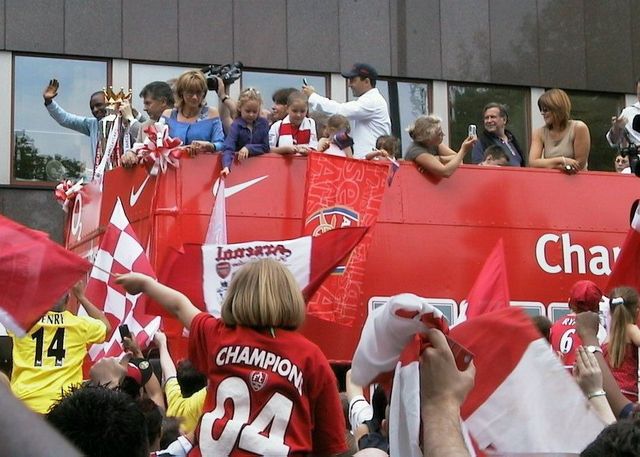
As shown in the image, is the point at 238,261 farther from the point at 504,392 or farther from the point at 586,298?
the point at 504,392

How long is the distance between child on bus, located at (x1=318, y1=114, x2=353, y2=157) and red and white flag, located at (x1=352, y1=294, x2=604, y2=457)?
6478mm

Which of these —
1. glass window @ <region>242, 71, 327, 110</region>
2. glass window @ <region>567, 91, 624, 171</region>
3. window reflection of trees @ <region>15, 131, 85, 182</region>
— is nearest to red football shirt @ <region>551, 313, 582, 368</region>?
window reflection of trees @ <region>15, 131, 85, 182</region>

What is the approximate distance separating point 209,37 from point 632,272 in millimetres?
10846

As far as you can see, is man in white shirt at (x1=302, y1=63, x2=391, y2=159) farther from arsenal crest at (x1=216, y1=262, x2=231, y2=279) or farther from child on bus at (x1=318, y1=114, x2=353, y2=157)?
arsenal crest at (x1=216, y1=262, x2=231, y2=279)

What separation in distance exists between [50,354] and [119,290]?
2.06 ft

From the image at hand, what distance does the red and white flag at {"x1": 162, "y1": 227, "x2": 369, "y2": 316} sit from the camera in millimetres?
6477

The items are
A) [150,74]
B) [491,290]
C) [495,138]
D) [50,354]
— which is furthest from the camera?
[150,74]

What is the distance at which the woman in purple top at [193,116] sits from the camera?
30.2 feet

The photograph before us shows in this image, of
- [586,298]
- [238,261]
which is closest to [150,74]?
[238,261]

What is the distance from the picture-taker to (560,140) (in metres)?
10.4

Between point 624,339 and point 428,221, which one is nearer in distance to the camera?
point 624,339

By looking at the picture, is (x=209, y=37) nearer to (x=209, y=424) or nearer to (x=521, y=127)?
(x=521, y=127)

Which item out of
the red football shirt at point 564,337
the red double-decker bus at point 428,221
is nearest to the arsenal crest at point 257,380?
the red football shirt at point 564,337

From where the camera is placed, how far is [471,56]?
18234 mm
